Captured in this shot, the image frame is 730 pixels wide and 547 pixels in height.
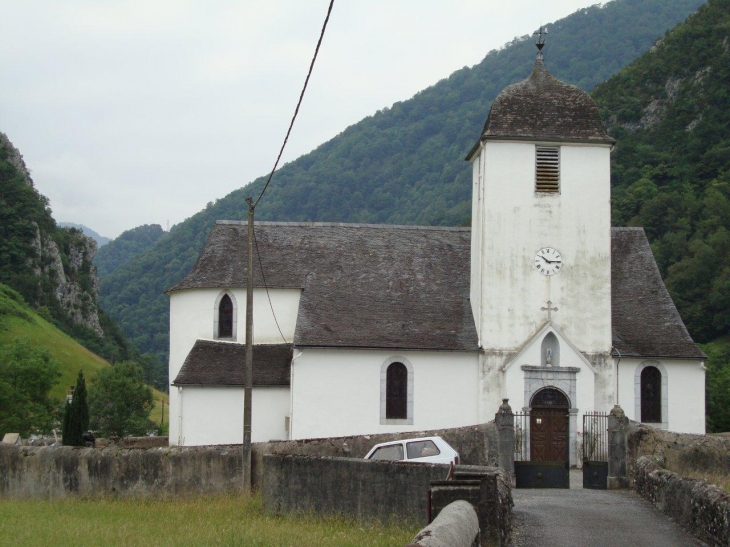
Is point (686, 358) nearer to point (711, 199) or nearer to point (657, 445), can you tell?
point (657, 445)

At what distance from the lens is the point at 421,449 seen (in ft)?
70.9

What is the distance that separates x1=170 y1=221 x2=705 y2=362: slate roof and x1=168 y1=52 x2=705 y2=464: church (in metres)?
0.08

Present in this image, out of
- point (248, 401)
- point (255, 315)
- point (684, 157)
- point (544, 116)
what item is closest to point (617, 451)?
point (248, 401)

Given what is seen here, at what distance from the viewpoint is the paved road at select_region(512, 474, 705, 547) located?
15.2 metres

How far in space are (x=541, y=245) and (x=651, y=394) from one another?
230 inches

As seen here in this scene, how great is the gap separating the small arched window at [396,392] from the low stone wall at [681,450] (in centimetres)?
885

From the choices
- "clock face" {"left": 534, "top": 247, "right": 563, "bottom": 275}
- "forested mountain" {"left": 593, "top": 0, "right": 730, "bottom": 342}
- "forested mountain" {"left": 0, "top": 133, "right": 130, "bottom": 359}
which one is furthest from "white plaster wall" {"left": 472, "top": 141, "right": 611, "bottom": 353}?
"forested mountain" {"left": 0, "top": 133, "right": 130, "bottom": 359}

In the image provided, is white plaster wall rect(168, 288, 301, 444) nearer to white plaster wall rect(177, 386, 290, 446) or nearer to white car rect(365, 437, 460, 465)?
white plaster wall rect(177, 386, 290, 446)

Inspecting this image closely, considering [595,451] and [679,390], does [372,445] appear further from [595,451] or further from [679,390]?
[679,390]

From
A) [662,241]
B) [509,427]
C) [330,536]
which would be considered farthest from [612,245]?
[662,241]

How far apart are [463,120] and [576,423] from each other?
363 ft

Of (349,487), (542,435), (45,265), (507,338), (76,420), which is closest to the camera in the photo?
(349,487)

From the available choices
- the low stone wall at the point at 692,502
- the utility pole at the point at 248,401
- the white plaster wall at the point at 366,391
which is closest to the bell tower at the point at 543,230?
the white plaster wall at the point at 366,391

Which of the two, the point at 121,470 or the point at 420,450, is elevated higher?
the point at 420,450
